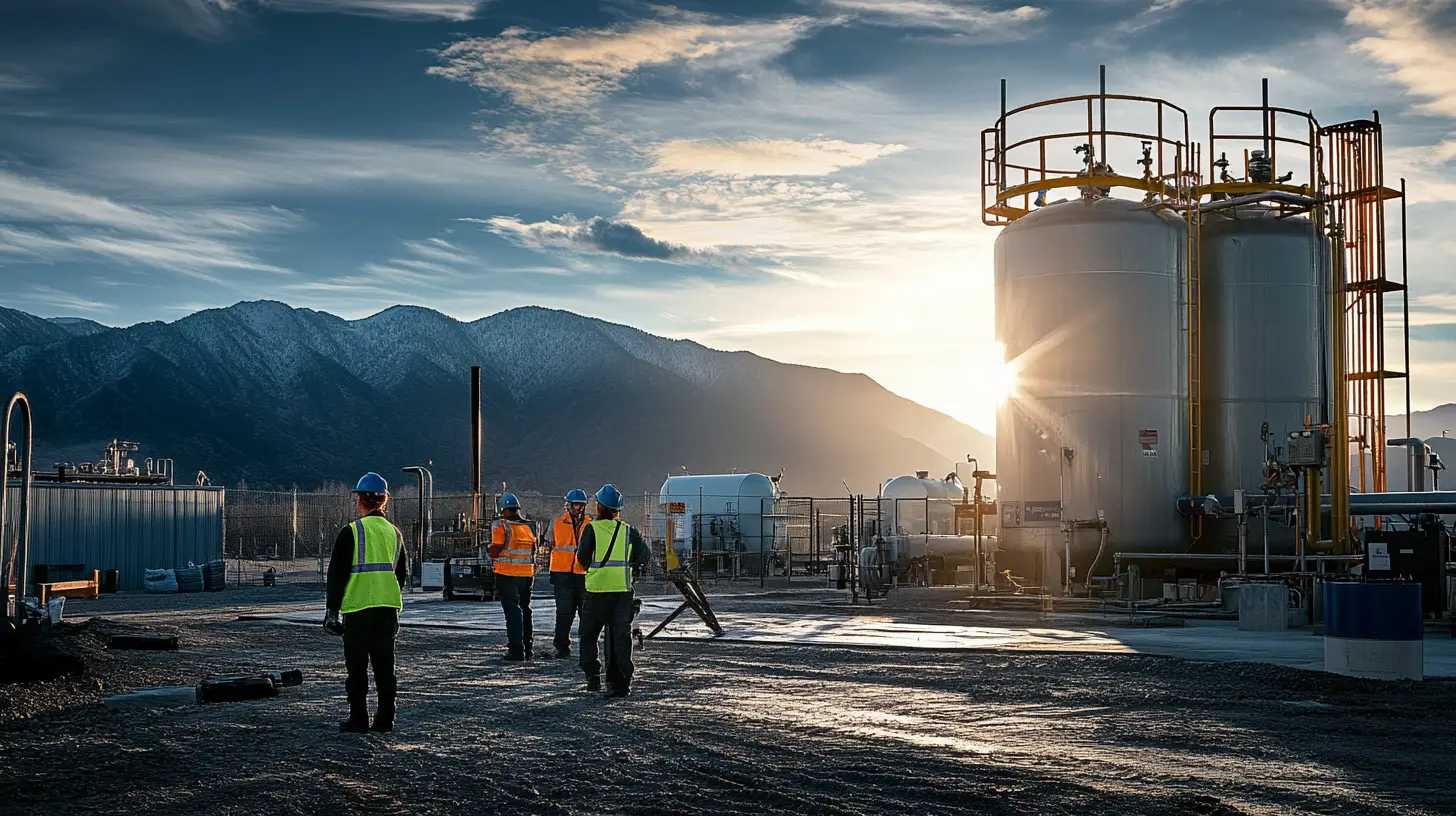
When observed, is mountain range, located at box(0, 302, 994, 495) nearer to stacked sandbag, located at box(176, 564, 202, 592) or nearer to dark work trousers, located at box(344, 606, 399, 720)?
stacked sandbag, located at box(176, 564, 202, 592)

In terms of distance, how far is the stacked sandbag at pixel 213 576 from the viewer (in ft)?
131

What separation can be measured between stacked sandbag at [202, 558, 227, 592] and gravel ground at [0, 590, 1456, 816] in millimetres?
25167

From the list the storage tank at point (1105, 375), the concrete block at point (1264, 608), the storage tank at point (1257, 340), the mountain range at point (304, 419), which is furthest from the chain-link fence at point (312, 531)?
the mountain range at point (304, 419)

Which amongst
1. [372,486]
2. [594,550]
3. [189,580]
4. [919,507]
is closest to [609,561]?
[594,550]

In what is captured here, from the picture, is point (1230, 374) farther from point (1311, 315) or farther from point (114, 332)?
point (114, 332)

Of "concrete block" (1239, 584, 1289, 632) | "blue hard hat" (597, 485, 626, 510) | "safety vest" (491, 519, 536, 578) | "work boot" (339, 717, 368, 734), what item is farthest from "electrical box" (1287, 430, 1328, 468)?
"work boot" (339, 717, 368, 734)

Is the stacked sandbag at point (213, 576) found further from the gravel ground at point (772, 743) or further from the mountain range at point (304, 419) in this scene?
the mountain range at point (304, 419)

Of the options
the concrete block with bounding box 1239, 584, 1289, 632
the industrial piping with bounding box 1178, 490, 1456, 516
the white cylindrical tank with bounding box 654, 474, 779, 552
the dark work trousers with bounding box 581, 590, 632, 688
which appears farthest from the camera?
the white cylindrical tank with bounding box 654, 474, 779, 552

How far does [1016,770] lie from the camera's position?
9266 mm

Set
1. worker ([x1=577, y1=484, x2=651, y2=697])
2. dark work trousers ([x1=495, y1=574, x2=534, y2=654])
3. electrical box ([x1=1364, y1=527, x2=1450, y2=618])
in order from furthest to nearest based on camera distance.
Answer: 1. electrical box ([x1=1364, y1=527, x2=1450, y2=618])
2. dark work trousers ([x1=495, y1=574, x2=534, y2=654])
3. worker ([x1=577, y1=484, x2=651, y2=697])

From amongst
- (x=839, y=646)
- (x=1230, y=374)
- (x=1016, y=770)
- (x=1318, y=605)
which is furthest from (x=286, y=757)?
(x=1230, y=374)

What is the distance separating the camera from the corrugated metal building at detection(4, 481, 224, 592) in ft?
121

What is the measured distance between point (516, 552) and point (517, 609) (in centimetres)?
82

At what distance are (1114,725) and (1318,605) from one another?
39.6 feet
